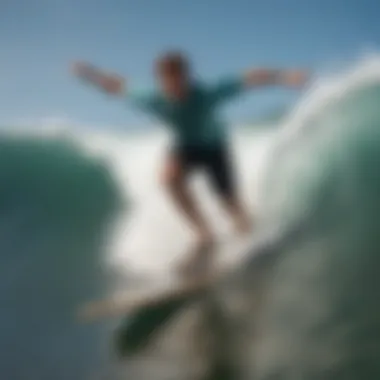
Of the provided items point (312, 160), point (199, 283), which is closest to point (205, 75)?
point (312, 160)

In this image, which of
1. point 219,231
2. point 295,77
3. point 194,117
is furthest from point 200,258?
point 295,77

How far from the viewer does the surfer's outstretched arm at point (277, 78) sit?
A: 4.29ft

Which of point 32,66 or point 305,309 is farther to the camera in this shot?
point 32,66

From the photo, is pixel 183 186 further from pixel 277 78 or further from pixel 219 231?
pixel 277 78

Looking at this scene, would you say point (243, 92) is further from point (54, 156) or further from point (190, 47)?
point (54, 156)

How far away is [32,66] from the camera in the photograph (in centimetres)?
134

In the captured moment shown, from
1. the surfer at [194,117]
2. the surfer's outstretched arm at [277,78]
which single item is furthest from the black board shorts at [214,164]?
the surfer's outstretched arm at [277,78]

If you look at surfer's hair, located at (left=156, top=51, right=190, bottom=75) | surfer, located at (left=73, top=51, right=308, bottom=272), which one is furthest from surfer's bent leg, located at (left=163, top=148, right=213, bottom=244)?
surfer's hair, located at (left=156, top=51, right=190, bottom=75)

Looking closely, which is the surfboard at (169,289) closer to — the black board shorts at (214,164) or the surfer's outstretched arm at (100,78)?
the black board shorts at (214,164)

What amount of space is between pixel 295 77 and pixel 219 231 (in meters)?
0.27

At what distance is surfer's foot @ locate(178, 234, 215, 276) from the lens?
4.14ft

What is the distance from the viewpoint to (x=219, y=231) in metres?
1.26

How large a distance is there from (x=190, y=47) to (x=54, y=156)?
0.90 feet

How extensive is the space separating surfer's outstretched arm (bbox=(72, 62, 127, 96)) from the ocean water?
0.07 metres
